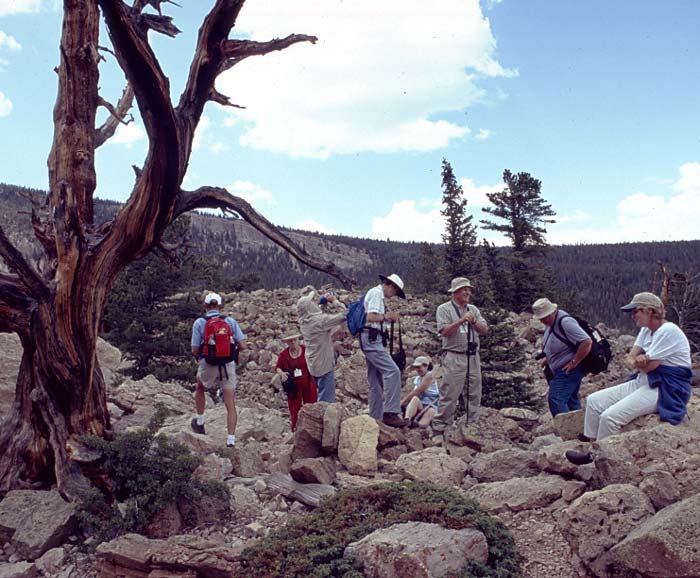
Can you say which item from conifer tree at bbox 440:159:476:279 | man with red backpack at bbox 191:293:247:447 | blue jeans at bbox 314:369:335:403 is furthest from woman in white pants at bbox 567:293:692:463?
conifer tree at bbox 440:159:476:279

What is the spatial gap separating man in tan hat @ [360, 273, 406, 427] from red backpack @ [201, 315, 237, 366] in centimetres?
145

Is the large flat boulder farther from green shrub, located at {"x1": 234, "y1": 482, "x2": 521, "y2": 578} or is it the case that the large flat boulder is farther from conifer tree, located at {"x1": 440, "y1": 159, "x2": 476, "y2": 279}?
conifer tree, located at {"x1": 440, "y1": 159, "x2": 476, "y2": 279}

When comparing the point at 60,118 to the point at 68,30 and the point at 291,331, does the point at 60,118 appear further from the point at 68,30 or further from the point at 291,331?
the point at 291,331

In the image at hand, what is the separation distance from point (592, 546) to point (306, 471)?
2602mm

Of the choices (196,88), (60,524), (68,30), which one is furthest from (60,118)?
(60,524)

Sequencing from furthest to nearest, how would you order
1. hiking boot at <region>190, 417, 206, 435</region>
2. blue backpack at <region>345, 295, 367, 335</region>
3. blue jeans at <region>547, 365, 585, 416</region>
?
hiking boot at <region>190, 417, 206, 435</region>
blue backpack at <region>345, 295, 367, 335</region>
blue jeans at <region>547, 365, 585, 416</region>

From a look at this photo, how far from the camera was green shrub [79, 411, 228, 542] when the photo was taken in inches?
201

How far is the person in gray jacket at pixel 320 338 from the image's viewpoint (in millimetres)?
7973

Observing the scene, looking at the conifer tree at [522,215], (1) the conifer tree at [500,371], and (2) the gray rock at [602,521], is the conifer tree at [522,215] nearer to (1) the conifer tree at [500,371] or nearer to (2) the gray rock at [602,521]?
(1) the conifer tree at [500,371]

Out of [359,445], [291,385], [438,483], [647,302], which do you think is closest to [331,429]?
[359,445]

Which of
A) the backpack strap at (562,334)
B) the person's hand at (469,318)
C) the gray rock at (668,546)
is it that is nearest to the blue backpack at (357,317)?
the person's hand at (469,318)

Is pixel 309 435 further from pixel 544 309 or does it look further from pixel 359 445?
pixel 544 309

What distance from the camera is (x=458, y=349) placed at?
311 inches

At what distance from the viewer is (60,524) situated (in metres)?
5.21
